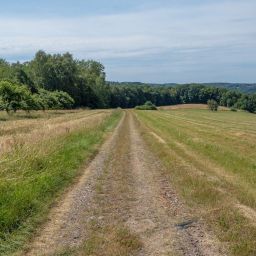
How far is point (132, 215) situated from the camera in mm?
9828

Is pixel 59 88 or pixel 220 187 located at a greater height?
pixel 220 187

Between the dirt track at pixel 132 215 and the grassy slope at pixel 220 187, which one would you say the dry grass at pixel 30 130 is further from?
the grassy slope at pixel 220 187

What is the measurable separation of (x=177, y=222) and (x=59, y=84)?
116448 mm

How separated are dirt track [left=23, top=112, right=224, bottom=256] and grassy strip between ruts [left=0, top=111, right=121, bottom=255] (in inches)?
12.5

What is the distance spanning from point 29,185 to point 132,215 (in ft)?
8.98

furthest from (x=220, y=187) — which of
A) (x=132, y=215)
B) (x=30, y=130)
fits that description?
(x=30, y=130)

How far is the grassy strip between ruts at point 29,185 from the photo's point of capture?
845 cm

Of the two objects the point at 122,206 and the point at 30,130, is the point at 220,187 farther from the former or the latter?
the point at 30,130

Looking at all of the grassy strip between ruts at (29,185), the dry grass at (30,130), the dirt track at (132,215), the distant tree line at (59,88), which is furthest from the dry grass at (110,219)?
the distant tree line at (59,88)

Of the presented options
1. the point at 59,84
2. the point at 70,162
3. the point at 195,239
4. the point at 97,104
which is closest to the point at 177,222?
the point at 195,239

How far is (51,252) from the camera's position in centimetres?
736

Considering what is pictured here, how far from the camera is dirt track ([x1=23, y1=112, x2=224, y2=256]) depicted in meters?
7.69

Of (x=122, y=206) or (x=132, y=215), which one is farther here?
(x=122, y=206)

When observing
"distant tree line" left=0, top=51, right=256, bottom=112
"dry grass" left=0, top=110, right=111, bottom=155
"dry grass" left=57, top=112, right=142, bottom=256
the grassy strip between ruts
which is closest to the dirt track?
"dry grass" left=57, top=112, right=142, bottom=256
